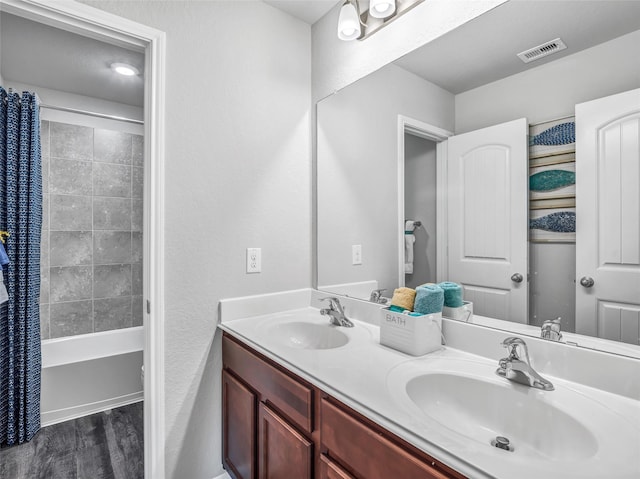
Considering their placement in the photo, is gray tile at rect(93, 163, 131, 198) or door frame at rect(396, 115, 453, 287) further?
gray tile at rect(93, 163, 131, 198)

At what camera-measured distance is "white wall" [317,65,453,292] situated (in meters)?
1.41

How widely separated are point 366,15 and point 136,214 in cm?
218

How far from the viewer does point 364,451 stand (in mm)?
803

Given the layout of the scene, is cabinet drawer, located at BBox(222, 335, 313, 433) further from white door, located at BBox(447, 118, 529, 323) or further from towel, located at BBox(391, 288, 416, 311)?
white door, located at BBox(447, 118, 529, 323)

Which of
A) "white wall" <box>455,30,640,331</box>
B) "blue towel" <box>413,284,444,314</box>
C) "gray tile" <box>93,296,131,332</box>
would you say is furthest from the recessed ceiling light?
"blue towel" <box>413,284,444,314</box>

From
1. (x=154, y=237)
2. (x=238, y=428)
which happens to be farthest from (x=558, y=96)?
(x=238, y=428)

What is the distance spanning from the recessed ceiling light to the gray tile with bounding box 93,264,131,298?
1.37 meters

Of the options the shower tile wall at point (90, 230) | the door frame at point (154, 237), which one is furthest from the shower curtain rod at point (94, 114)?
the door frame at point (154, 237)

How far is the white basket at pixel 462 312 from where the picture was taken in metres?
1.20

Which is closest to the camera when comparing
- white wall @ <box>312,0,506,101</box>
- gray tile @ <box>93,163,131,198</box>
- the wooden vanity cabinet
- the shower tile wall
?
the wooden vanity cabinet

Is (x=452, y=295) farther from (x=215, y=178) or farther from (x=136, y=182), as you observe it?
(x=136, y=182)

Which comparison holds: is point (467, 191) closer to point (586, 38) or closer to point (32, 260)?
point (586, 38)

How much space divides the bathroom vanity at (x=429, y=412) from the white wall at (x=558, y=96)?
0.14 metres

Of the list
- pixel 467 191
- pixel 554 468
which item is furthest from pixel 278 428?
pixel 467 191
